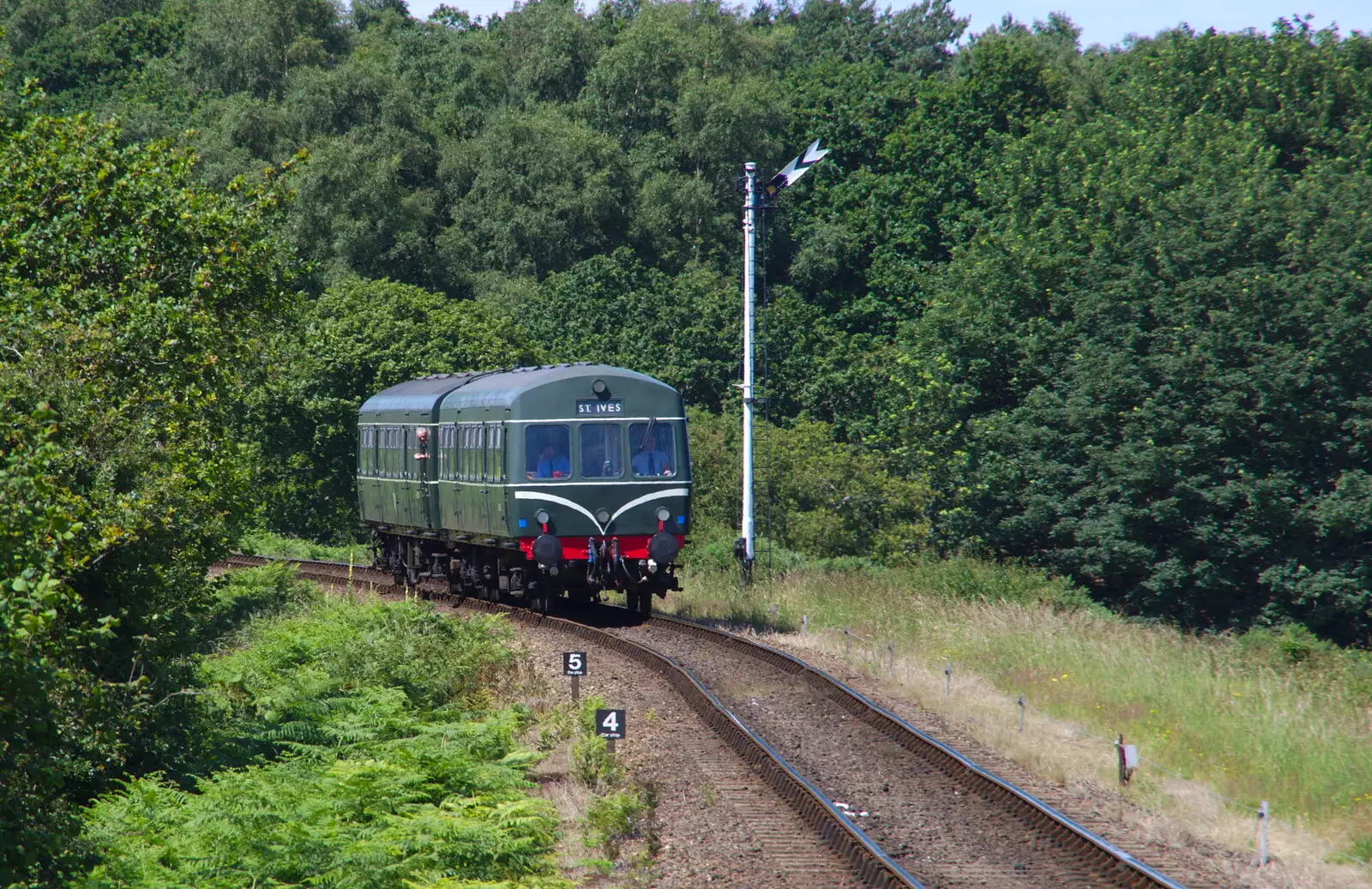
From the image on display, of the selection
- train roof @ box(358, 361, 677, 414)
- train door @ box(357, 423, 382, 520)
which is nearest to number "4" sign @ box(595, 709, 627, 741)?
train roof @ box(358, 361, 677, 414)

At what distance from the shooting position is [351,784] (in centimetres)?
1073

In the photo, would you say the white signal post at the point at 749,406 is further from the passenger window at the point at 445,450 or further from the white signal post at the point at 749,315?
the passenger window at the point at 445,450

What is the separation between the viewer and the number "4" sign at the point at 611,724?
12.3 metres

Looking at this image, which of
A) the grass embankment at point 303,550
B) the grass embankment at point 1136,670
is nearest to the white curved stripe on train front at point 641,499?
the grass embankment at point 1136,670

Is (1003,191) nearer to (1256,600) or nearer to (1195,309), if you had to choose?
(1195,309)

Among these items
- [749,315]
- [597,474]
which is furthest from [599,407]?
[749,315]

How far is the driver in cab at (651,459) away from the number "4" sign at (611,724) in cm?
900

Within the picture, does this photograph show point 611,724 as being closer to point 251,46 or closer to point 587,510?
point 587,510

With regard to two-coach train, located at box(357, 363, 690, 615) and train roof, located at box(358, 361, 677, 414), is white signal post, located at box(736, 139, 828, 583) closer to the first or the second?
train roof, located at box(358, 361, 677, 414)

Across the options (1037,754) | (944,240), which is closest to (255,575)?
(1037,754)

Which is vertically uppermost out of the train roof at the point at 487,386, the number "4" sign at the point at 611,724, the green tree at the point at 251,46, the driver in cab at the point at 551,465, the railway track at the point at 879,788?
the green tree at the point at 251,46

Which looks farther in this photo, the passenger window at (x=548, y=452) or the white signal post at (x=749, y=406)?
the white signal post at (x=749, y=406)

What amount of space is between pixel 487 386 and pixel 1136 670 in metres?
11.0

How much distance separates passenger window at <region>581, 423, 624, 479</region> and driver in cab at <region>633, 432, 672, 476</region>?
0.25 metres
